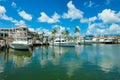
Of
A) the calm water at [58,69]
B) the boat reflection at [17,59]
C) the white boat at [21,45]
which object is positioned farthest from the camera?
the white boat at [21,45]

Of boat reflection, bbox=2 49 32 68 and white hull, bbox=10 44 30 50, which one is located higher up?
white hull, bbox=10 44 30 50

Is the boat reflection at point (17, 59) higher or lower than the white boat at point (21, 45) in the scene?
lower

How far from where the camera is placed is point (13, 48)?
185 feet

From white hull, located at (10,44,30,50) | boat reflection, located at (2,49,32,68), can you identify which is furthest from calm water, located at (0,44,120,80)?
white hull, located at (10,44,30,50)

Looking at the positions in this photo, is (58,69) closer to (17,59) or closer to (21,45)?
(17,59)

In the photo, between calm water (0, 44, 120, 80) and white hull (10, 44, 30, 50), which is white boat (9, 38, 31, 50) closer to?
white hull (10, 44, 30, 50)

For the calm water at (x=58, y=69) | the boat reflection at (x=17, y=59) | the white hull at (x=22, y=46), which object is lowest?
the calm water at (x=58, y=69)

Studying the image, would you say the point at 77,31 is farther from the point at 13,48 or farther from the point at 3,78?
the point at 3,78

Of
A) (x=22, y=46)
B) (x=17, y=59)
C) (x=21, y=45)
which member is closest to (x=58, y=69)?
(x=17, y=59)

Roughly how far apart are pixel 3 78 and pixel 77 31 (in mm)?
120720

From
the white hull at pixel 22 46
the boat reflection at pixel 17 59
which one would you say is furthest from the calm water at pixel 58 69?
the white hull at pixel 22 46

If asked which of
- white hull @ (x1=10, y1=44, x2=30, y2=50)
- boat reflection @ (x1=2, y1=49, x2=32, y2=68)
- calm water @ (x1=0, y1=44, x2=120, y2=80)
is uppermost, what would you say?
white hull @ (x1=10, y1=44, x2=30, y2=50)

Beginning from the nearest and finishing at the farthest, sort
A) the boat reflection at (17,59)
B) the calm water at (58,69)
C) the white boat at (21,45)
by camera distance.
Result: the calm water at (58,69) → the boat reflection at (17,59) → the white boat at (21,45)

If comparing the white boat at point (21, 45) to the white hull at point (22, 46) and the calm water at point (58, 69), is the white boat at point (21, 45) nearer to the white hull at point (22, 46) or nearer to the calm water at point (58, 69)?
the white hull at point (22, 46)
